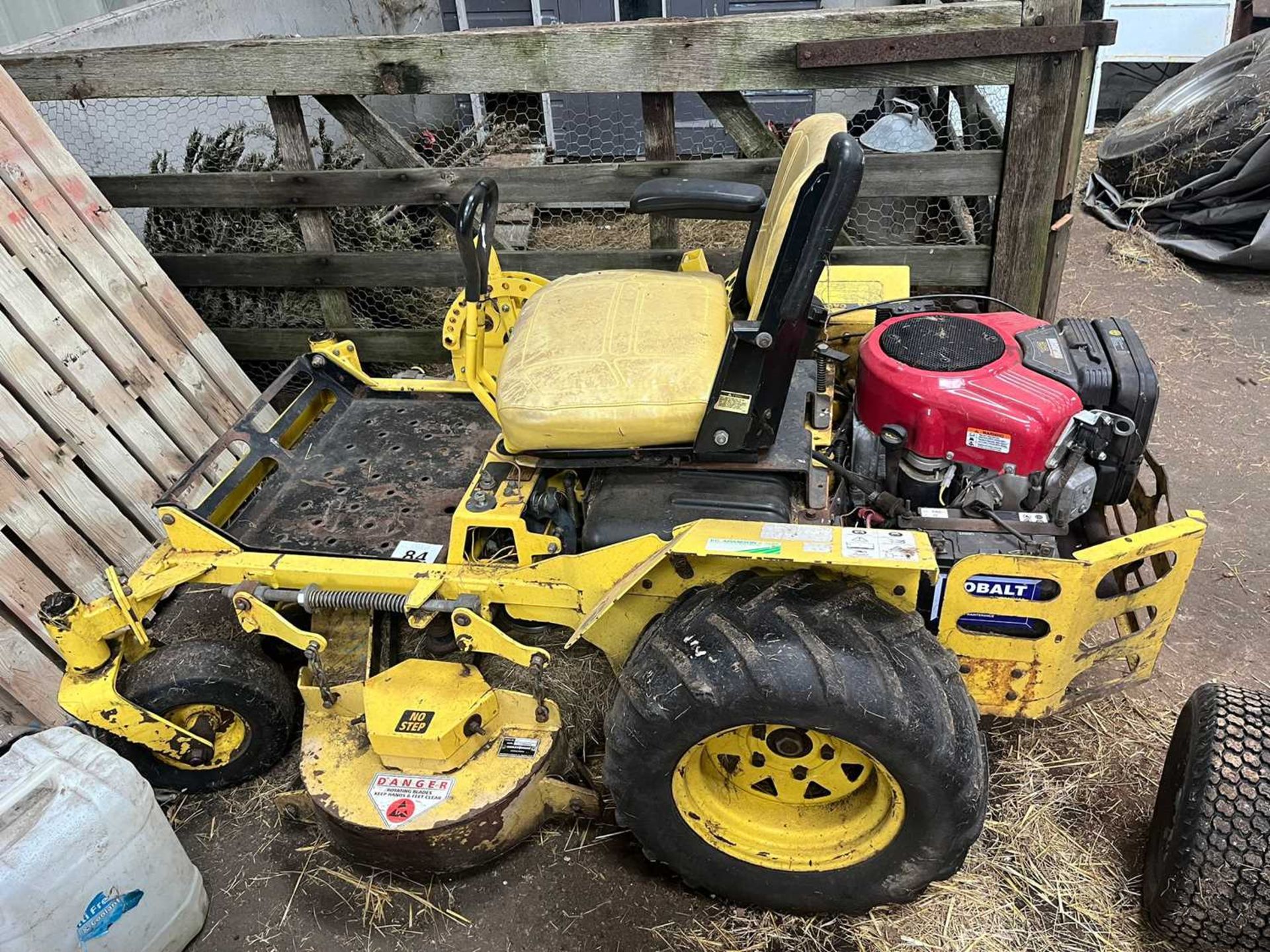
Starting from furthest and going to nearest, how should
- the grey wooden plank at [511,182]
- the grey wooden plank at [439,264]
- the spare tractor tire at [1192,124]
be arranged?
the spare tractor tire at [1192,124] → the grey wooden plank at [439,264] → the grey wooden plank at [511,182]

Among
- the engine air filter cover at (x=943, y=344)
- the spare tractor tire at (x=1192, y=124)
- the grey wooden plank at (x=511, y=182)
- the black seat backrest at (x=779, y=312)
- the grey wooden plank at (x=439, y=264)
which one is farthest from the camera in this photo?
the spare tractor tire at (x=1192, y=124)

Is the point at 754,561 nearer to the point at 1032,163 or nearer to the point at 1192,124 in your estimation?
the point at 1032,163

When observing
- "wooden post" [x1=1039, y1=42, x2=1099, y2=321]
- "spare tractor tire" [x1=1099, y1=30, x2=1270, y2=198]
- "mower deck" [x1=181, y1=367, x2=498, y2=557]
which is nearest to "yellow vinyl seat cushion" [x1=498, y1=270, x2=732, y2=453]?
"mower deck" [x1=181, y1=367, x2=498, y2=557]

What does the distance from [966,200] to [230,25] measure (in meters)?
4.94

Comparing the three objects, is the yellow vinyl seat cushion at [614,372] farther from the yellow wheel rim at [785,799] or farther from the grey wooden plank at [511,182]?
the grey wooden plank at [511,182]

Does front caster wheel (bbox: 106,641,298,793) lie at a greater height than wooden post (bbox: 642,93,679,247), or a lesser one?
lesser

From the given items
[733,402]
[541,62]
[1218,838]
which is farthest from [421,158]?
[1218,838]

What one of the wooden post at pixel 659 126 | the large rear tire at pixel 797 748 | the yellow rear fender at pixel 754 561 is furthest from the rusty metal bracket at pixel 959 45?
the large rear tire at pixel 797 748

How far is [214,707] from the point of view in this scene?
265 cm

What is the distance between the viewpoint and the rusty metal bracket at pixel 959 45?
3.03m

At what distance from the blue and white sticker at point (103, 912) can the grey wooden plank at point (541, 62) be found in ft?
9.24

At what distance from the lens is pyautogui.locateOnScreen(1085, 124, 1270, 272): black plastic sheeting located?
5270 millimetres

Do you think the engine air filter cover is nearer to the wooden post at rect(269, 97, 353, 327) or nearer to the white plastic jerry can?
the white plastic jerry can

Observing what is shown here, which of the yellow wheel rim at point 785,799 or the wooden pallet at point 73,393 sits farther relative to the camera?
the wooden pallet at point 73,393
